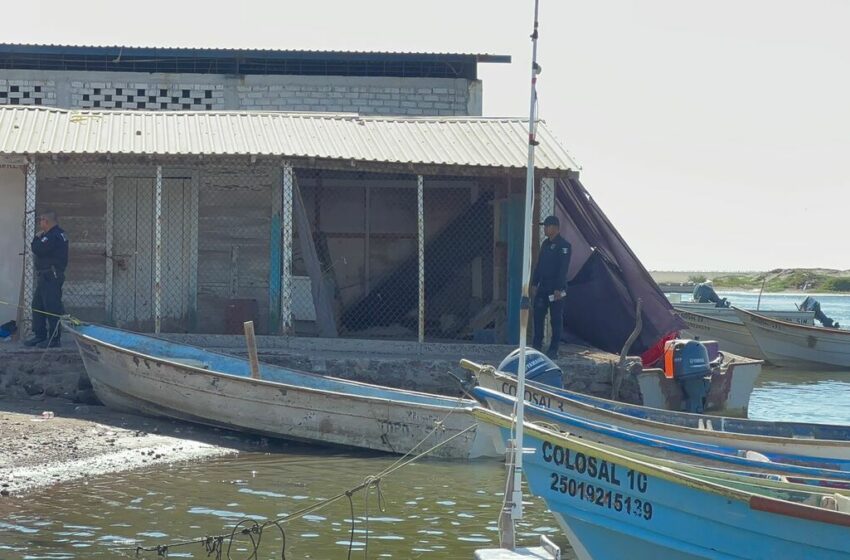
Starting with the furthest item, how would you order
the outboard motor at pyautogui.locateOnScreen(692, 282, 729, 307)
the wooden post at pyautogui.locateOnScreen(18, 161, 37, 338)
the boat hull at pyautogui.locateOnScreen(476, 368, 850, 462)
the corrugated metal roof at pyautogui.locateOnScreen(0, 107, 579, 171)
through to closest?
the outboard motor at pyautogui.locateOnScreen(692, 282, 729, 307), the wooden post at pyautogui.locateOnScreen(18, 161, 37, 338), the corrugated metal roof at pyautogui.locateOnScreen(0, 107, 579, 171), the boat hull at pyautogui.locateOnScreen(476, 368, 850, 462)

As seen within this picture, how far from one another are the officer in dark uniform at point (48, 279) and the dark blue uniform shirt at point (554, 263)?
19.5 feet

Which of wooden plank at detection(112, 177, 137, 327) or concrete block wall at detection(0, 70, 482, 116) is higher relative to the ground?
concrete block wall at detection(0, 70, 482, 116)

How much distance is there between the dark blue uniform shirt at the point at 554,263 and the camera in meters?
16.0

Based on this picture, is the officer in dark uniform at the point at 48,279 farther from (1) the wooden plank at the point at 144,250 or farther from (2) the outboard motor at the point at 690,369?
(2) the outboard motor at the point at 690,369

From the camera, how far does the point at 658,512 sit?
8.04 meters

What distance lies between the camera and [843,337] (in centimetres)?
2970

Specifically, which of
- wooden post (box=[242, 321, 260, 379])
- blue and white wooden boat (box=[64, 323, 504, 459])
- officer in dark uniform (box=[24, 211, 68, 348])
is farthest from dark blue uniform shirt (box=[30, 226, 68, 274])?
wooden post (box=[242, 321, 260, 379])

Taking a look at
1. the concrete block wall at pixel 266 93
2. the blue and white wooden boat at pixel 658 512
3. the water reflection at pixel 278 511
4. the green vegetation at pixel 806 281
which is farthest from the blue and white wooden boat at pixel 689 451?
the green vegetation at pixel 806 281

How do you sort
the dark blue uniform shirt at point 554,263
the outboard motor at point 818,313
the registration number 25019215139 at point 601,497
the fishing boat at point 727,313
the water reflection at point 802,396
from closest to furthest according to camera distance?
the registration number 25019215139 at point 601,497, the dark blue uniform shirt at point 554,263, the water reflection at point 802,396, the outboard motor at point 818,313, the fishing boat at point 727,313

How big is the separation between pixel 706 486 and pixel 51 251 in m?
10.4

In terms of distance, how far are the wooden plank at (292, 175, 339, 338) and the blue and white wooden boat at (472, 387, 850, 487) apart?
20.7ft

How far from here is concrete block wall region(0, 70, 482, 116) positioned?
22.2 metres

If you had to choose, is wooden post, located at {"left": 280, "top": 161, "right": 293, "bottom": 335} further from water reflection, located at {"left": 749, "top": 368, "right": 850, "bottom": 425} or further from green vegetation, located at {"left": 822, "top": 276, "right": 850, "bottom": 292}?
green vegetation, located at {"left": 822, "top": 276, "right": 850, "bottom": 292}

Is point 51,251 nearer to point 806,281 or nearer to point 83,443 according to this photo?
point 83,443
